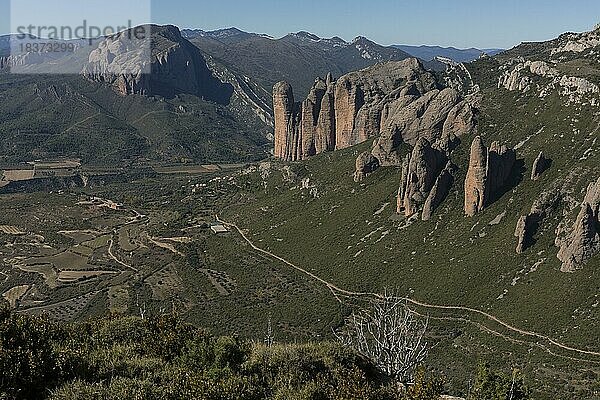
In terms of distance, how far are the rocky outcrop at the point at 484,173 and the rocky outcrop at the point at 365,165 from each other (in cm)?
2695

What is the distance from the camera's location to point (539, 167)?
8781cm

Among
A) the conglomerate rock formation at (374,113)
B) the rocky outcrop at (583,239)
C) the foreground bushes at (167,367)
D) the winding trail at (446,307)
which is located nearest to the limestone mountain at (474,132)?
the rocky outcrop at (583,239)

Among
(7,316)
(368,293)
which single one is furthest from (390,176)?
(7,316)

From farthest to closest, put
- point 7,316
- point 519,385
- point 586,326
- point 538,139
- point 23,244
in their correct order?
point 23,244 < point 538,139 < point 586,326 < point 519,385 < point 7,316

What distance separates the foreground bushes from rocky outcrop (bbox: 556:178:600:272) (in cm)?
5035

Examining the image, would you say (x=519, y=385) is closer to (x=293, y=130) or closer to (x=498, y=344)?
(x=498, y=344)

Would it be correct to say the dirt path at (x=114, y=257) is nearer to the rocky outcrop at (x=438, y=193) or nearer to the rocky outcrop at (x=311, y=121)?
the rocky outcrop at (x=438, y=193)

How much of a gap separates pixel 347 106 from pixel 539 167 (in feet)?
232

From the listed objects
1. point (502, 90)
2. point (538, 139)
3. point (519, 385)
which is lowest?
point (519, 385)

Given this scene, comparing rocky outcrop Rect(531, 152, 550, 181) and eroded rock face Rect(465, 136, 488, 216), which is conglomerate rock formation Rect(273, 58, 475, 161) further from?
rocky outcrop Rect(531, 152, 550, 181)

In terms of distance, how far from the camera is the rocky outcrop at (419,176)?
310 feet

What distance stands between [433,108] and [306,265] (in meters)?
41.4

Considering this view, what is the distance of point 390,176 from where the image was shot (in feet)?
366

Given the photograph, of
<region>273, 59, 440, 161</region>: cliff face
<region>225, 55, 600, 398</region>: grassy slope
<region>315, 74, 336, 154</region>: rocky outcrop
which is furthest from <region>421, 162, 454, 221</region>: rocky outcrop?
<region>315, 74, 336, 154</region>: rocky outcrop
